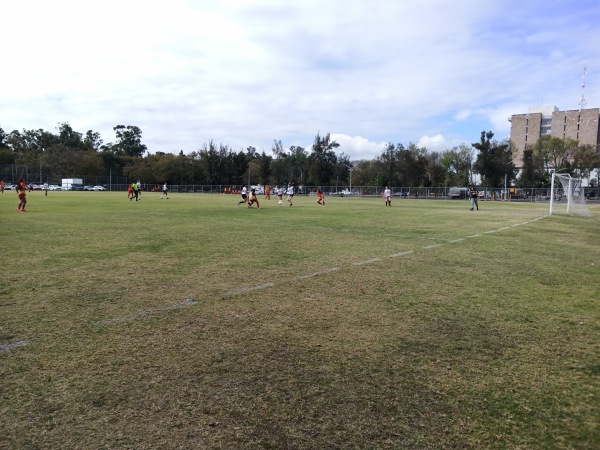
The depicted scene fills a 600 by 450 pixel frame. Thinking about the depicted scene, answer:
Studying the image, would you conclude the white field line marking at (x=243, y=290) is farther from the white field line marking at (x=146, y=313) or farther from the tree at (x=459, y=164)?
the tree at (x=459, y=164)

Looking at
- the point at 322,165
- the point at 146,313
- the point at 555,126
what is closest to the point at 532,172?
the point at 322,165

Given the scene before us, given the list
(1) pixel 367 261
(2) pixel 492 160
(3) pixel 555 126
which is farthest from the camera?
(3) pixel 555 126

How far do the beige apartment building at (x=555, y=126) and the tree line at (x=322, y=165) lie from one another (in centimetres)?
3657

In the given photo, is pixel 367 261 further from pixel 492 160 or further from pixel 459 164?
pixel 459 164

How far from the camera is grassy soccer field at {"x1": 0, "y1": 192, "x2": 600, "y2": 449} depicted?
9.61 ft

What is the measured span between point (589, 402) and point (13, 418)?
4.27 metres

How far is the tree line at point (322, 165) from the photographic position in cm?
7844

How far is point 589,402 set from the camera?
3299 millimetres

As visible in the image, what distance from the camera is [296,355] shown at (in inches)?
164

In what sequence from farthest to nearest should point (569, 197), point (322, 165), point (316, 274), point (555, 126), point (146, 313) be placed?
point (555, 126), point (322, 165), point (569, 197), point (316, 274), point (146, 313)

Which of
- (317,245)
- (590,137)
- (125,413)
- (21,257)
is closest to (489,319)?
(125,413)

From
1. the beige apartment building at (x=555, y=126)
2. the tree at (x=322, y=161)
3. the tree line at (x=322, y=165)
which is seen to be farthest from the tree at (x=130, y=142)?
the beige apartment building at (x=555, y=126)

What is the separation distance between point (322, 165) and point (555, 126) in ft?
276

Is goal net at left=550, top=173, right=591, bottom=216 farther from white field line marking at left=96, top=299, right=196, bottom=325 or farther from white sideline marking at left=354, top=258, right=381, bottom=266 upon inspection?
white field line marking at left=96, top=299, right=196, bottom=325
